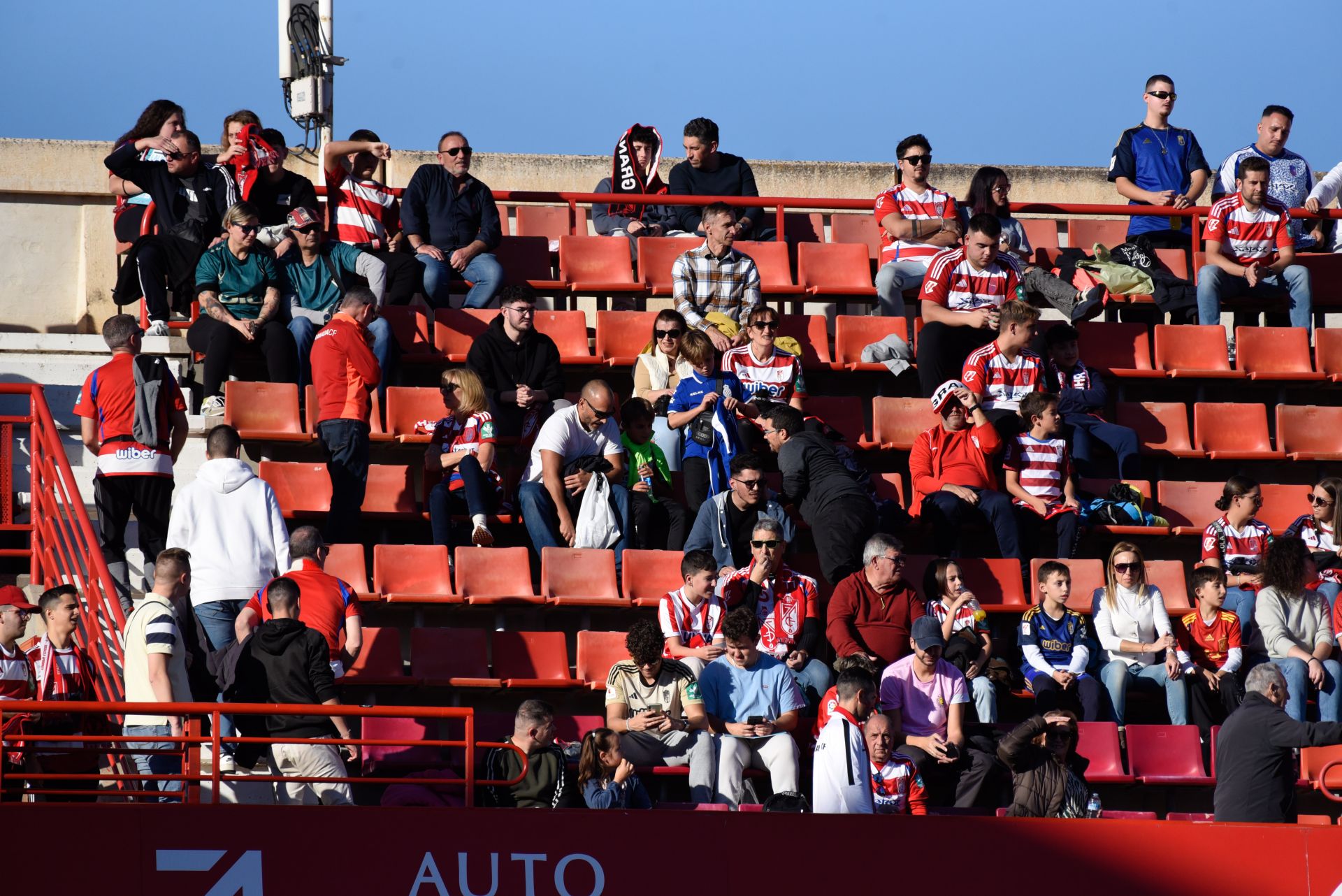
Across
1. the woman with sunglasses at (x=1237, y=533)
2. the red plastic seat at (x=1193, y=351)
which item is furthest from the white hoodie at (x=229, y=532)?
the red plastic seat at (x=1193, y=351)

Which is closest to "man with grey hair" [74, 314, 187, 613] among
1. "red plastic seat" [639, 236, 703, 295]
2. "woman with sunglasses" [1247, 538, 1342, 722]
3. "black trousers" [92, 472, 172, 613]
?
"black trousers" [92, 472, 172, 613]

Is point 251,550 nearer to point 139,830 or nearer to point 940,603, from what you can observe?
point 139,830

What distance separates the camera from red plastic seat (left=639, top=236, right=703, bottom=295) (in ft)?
40.8

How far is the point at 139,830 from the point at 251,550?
7.65ft

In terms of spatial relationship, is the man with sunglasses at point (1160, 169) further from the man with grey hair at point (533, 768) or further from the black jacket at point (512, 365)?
the man with grey hair at point (533, 768)

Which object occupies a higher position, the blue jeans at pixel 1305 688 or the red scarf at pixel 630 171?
the red scarf at pixel 630 171

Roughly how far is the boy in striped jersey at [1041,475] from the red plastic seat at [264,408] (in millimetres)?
3893

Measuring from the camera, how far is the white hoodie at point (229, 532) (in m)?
8.91

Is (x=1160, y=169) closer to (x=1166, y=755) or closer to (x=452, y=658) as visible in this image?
(x=1166, y=755)

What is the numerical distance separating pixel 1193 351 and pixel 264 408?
586cm

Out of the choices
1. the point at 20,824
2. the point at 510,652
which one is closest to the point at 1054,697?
the point at 510,652

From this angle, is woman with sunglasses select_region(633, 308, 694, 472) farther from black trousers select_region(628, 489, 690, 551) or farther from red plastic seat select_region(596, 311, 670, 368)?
red plastic seat select_region(596, 311, 670, 368)

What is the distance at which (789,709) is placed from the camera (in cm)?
880

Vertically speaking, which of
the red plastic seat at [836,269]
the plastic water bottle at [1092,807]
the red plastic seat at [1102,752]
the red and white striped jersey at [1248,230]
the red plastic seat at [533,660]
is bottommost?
the plastic water bottle at [1092,807]
